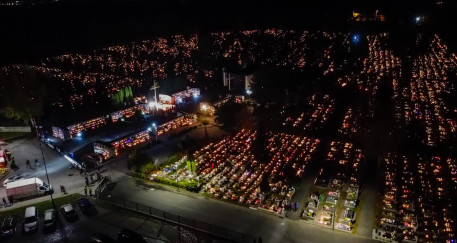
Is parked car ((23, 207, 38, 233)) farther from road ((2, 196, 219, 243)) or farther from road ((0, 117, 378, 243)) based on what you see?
road ((0, 117, 378, 243))

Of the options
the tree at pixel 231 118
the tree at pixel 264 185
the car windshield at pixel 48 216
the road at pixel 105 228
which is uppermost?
the tree at pixel 231 118

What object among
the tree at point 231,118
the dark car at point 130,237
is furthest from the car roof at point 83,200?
the tree at point 231,118

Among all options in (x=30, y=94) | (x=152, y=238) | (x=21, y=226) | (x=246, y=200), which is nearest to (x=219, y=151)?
(x=246, y=200)

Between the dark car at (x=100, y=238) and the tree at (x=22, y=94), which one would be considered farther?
the tree at (x=22, y=94)

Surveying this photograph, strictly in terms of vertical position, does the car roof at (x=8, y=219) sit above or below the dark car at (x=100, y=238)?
above

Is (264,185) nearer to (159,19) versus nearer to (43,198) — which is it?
(43,198)

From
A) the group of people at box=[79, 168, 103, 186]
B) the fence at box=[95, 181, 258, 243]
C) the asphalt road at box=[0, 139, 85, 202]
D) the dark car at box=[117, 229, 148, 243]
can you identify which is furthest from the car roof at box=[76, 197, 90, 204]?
the dark car at box=[117, 229, 148, 243]

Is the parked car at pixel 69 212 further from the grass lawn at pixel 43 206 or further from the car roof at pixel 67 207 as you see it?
the grass lawn at pixel 43 206

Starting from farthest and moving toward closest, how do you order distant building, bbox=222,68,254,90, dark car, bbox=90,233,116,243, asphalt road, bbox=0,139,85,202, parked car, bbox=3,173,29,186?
distant building, bbox=222,68,254,90, parked car, bbox=3,173,29,186, asphalt road, bbox=0,139,85,202, dark car, bbox=90,233,116,243

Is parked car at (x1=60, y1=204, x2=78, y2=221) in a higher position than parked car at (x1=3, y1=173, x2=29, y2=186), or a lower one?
lower
